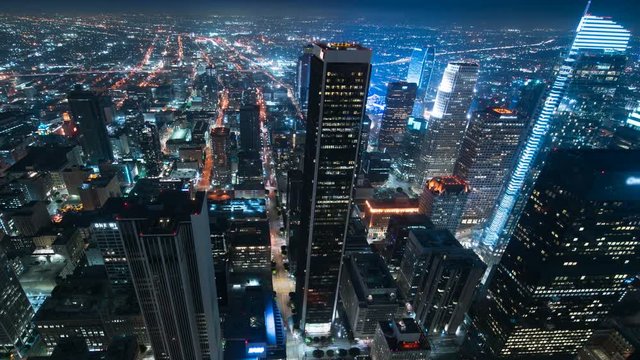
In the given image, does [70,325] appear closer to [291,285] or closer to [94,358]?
[94,358]

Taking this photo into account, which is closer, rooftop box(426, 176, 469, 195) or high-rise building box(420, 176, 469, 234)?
rooftop box(426, 176, 469, 195)

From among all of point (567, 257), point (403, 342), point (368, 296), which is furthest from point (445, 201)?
point (567, 257)

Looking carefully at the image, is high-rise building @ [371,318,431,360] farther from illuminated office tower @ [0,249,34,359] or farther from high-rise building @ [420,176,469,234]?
illuminated office tower @ [0,249,34,359]

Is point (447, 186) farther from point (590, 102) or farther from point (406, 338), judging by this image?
point (406, 338)

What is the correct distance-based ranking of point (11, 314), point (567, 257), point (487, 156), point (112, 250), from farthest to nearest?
point (487, 156), point (112, 250), point (11, 314), point (567, 257)

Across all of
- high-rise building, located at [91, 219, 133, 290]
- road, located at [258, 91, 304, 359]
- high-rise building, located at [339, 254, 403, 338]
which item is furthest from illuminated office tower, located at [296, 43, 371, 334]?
high-rise building, located at [91, 219, 133, 290]

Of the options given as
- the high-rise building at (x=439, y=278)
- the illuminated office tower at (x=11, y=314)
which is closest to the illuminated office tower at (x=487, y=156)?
the high-rise building at (x=439, y=278)

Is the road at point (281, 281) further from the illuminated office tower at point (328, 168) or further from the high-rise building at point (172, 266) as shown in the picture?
the high-rise building at point (172, 266)
